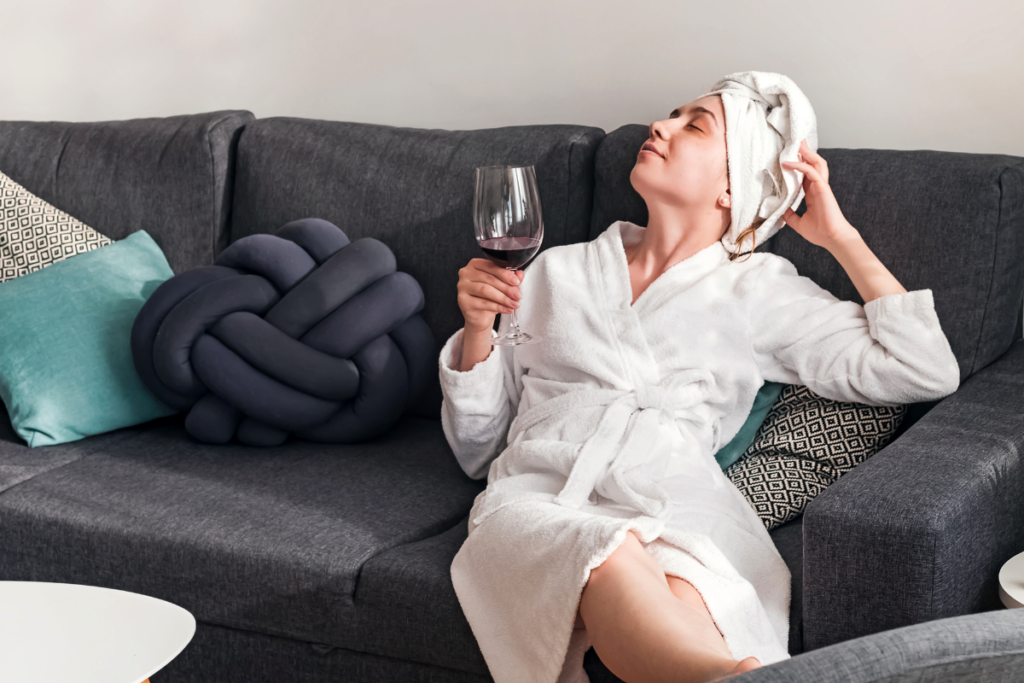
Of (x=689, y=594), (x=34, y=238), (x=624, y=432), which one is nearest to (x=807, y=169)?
(x=624, y=432)

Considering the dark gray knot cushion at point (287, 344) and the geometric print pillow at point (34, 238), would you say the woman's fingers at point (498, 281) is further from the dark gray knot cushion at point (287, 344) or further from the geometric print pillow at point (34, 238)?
the geometric print pillow at point (34, 238)

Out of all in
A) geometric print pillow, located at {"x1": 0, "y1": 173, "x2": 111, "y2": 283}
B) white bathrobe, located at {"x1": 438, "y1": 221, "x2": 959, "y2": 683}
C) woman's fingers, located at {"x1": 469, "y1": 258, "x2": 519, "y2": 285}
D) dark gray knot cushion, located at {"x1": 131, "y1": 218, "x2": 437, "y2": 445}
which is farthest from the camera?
geometric print pillow, located at {"x1": 0, "y1": 173, "x2": 111, "y2": 283}

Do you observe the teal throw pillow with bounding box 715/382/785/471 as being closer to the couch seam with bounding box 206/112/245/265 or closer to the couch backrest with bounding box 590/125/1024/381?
the couch backrest with bounding box 590/125/1024/381

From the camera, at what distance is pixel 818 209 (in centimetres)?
167

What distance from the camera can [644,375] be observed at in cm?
166

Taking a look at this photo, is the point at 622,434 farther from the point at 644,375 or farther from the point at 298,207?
the point at 298,207

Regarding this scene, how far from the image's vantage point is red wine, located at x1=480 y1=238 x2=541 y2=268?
1370mm

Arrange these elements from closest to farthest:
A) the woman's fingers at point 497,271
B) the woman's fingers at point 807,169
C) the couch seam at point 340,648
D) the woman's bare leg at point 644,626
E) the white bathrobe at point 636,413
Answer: the woman's bare leg at point 644,626 < the white bathrobe at point 636,413 < the couch seam at point 340,648 < the woman's fingers at point 497,271 < the woman's fingers at point 807,169

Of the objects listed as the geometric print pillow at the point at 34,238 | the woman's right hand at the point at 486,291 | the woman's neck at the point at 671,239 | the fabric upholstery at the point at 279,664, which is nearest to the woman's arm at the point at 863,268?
the woman's neck at the point at 671,239

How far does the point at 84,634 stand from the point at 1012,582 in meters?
1.21

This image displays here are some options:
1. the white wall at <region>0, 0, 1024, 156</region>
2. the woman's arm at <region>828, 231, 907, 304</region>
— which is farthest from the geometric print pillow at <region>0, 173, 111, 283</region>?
the woman's arm at <region>828, 231, 907, 304</region>

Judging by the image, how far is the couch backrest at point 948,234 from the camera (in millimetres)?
1638

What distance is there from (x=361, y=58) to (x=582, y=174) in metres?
0.87

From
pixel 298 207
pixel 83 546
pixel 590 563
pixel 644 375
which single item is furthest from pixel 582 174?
pixel 83 546
